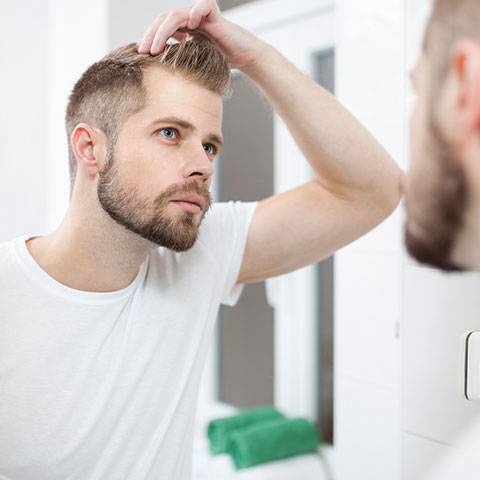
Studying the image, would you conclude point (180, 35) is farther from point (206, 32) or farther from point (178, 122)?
point (178, 122)

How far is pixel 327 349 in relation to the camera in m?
1.91

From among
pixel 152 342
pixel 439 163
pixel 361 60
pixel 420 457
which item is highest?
pixel 361 60

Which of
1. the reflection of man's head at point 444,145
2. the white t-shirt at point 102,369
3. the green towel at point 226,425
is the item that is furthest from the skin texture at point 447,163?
the green towel at point 226,425

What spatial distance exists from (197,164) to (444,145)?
0.49 meters

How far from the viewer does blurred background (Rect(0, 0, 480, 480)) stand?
2.98 ft

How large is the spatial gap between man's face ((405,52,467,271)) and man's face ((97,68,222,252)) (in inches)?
17.5

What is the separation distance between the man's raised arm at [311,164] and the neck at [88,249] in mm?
240

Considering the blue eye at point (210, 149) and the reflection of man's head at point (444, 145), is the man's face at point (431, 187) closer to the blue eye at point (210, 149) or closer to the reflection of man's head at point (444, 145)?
the reflection of man's head at point (444, 145)

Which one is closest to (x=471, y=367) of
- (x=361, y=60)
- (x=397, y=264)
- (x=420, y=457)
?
(x=420, y=457)

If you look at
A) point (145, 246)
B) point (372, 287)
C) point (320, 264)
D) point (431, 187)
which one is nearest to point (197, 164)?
point (145, 246)

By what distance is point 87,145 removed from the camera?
94 centimetres

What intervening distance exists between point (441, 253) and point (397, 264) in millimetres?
962

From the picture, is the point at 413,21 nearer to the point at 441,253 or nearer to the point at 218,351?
the point at 441,253

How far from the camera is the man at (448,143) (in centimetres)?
44
